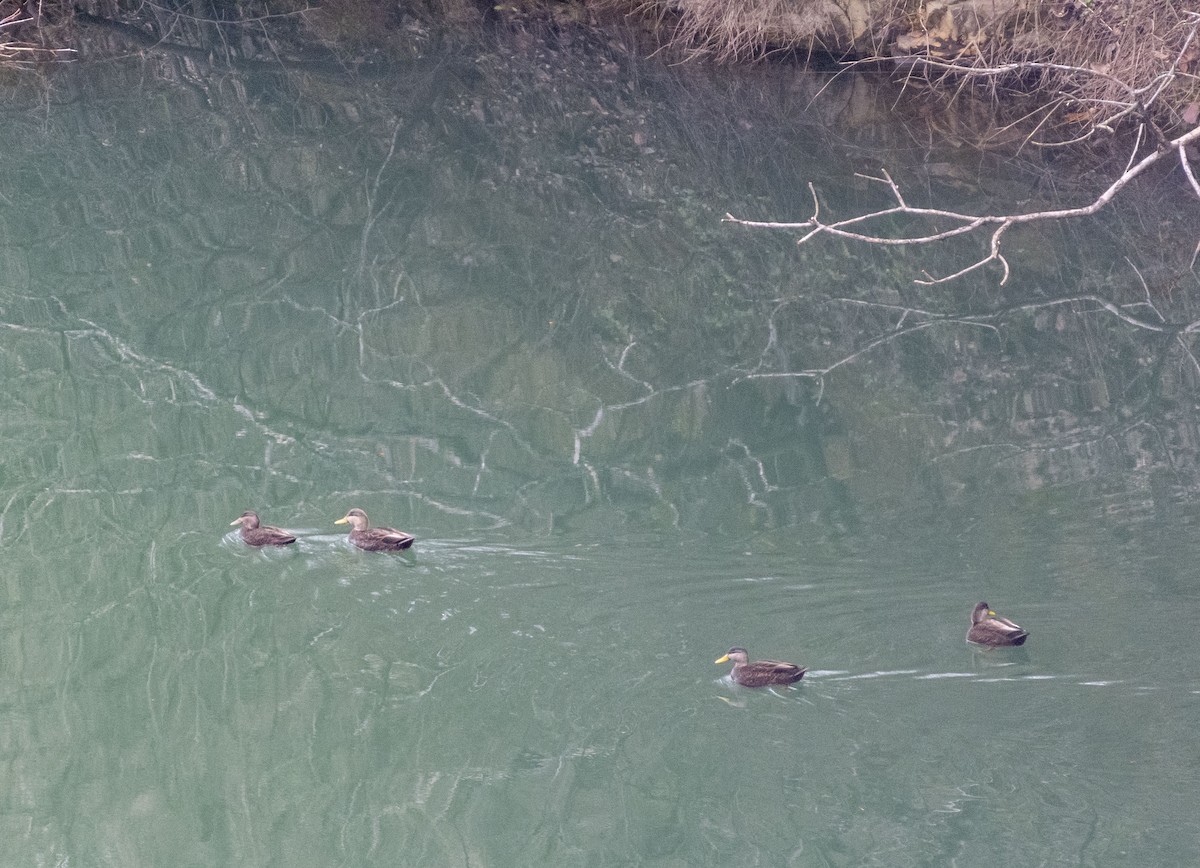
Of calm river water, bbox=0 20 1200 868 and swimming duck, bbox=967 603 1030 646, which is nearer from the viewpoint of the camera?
calm river water, bbox=0 20 1200 868

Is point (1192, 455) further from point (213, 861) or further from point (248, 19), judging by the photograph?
point (248, 19)

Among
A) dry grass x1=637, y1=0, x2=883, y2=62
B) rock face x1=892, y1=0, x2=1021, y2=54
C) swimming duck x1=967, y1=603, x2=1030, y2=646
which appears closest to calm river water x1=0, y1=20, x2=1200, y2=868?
swimming duck x1=967, y1=603, x2=1030, y2=646

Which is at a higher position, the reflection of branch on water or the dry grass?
the dry grass

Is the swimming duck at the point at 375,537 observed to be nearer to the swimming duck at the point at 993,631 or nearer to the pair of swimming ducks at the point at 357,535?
the pair of swimming ducks at the point at 357,535

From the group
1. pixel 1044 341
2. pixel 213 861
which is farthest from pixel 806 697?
pixel 1044 341

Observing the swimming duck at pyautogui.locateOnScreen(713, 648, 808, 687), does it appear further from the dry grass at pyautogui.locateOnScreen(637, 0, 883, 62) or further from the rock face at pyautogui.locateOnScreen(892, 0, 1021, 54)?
the dry grass at pyautogui.locateOnScreen(637, 0, 883, 62)

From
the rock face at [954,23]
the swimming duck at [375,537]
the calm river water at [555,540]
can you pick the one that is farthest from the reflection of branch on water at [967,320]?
the rock face at [954,23]
